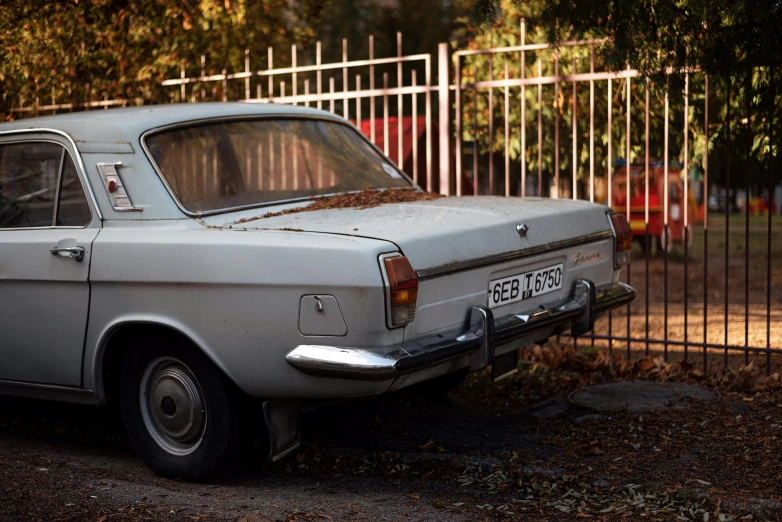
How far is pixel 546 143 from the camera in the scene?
1209cm

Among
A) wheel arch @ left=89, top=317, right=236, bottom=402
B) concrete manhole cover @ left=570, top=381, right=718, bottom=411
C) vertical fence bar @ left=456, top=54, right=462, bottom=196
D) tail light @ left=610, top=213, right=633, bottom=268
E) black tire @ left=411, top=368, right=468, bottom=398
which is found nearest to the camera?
wheel arch @ left=89, top=317, right=236, bottom=402

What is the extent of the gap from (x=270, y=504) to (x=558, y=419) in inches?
74.7

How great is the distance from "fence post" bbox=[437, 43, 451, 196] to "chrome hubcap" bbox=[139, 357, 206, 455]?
11.6 feet

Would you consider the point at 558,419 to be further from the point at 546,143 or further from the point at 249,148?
the point at 546,143

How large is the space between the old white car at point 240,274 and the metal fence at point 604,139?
3.57 feet

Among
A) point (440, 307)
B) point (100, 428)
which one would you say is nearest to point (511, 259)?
point (440, 307)

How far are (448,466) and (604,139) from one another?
4.35m

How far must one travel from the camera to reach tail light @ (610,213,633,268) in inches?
191

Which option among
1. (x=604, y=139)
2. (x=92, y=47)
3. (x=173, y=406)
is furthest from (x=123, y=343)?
(x=92, y=47)

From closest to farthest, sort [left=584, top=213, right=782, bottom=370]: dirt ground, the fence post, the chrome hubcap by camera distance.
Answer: the chrome hubcap → [left=584, top=213, right=782, bottom=370]: dirt ground → the fence post

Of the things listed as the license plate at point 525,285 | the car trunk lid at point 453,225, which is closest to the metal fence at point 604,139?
the car trunk lid at point 453,225

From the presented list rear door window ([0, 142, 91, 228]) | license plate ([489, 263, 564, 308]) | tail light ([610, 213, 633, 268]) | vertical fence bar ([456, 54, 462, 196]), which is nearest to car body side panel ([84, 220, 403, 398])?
rear door window ([0, 142, 91, 228])

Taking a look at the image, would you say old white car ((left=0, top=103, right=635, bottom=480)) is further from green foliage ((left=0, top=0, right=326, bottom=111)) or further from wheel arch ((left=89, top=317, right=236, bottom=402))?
green foliage ((left=0, top=0, right=326, bottom=111))

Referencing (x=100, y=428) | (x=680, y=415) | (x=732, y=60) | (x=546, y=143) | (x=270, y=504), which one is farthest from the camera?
(x=546, y=143)
